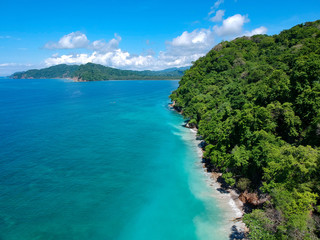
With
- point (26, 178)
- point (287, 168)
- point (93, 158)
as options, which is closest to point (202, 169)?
point (287, 168)

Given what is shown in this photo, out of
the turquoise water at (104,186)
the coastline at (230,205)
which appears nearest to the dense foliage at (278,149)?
the coastline at (230,205)

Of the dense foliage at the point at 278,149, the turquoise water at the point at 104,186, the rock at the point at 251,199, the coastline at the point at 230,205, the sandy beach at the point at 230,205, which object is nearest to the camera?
the dense foliage at the point at 278,149

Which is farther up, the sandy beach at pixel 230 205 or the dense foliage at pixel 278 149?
the dense foliage at pixel 278 149

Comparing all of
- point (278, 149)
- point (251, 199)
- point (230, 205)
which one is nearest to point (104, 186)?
point (230, 205)

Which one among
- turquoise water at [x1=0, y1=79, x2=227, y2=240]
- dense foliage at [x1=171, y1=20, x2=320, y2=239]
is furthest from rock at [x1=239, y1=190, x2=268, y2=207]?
turquoise water at [x1=0, y1=79, x2=227, y2=240]

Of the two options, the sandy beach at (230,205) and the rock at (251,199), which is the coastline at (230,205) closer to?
the sandy beach at (230,205)

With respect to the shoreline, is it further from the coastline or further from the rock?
the rock
